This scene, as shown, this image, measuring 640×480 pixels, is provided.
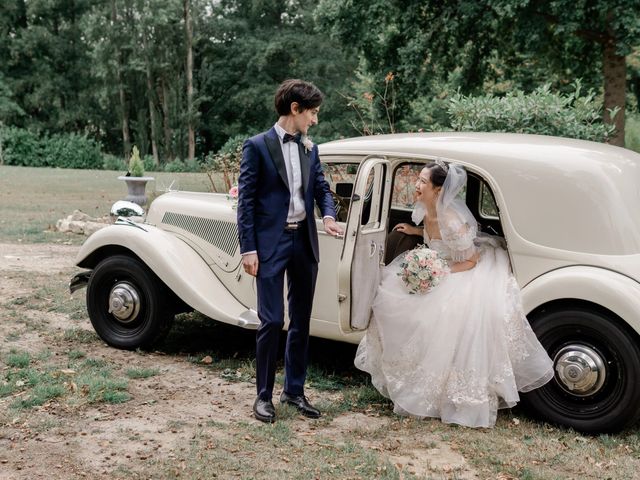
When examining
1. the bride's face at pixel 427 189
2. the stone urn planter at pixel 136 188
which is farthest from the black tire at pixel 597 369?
the stone urn planter at pixel 136 188

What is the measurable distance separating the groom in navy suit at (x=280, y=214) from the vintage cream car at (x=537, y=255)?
0.26m

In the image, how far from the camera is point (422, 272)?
185 inches

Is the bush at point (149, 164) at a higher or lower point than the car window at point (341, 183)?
lower

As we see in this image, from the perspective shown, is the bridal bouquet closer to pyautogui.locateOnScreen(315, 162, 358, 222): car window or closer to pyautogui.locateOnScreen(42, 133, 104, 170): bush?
pyautogui.locateOnScreen(315, 162, 358, 222): car window

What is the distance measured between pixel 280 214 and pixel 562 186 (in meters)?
1.74

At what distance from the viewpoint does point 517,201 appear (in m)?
4.62

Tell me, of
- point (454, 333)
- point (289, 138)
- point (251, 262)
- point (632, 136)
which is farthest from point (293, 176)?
point (632, 136)

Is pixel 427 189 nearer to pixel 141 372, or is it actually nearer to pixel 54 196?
pixel 141 372

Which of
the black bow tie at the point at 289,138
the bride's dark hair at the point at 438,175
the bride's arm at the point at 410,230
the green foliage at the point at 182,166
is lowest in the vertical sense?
the green foliage at the point at 182,166

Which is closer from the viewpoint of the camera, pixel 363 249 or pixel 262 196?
pixel 262 196

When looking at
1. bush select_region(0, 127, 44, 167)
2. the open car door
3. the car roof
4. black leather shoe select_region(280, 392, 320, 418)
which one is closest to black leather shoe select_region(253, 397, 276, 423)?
black leather shoe select_region(280, 392, 320, 418)

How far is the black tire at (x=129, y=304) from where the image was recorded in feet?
19.3

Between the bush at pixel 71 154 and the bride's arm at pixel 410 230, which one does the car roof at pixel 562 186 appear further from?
the bush at pixel 71 154

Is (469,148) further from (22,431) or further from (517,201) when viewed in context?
(22,431)
